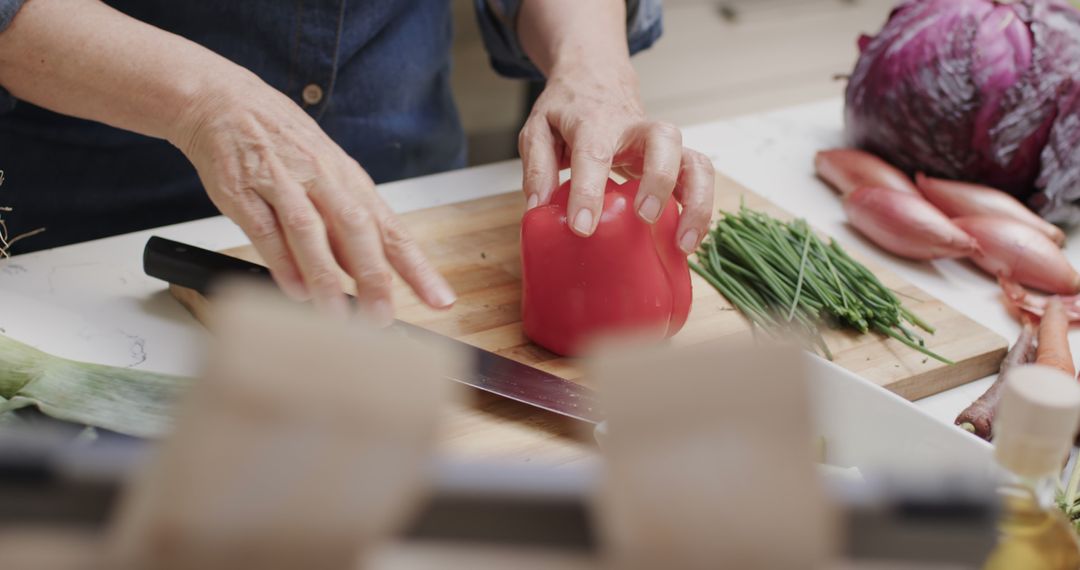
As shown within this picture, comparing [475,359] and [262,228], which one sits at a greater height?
[262,228]

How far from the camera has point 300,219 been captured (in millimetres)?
930

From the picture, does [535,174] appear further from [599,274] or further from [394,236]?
[394,236]

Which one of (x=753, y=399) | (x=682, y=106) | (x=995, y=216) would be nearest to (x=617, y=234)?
(x=995, y=216)

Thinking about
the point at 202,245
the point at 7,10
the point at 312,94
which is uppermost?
the point at 7,10

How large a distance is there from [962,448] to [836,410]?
0.12 metres

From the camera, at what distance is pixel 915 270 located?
140cm

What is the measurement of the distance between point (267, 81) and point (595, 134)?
557mm

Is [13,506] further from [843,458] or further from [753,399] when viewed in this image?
[843,458]

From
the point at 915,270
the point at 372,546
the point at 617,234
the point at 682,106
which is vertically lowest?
the point at 682,106

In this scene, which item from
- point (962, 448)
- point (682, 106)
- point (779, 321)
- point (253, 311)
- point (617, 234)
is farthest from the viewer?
point (682, 106)

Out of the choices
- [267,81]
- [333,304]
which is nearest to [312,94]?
[267,81]

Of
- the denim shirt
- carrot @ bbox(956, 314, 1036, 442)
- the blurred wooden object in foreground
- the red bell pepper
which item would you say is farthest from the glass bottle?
the denim shirt

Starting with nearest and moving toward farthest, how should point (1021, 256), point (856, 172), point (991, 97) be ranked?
point (1021, 256) < point (991, 97) < point (856, 172)

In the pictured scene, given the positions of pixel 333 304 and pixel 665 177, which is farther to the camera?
pixel 665 177
